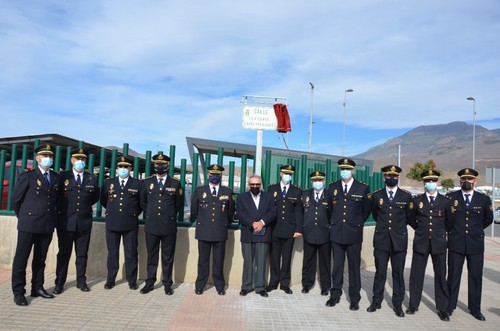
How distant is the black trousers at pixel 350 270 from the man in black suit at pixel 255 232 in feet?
3.16

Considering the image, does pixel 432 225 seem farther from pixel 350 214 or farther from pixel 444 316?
pixel 444 316

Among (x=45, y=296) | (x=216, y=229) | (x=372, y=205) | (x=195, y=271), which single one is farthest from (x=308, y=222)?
(x=45, y=296)

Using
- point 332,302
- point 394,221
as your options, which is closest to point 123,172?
point 332,302

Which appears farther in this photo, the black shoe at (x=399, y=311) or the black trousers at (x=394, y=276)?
the black trousers at (x=394, y=276)

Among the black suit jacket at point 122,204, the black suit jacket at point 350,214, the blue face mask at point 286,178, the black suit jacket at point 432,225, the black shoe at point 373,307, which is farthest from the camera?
the blue face mask at point 286,178

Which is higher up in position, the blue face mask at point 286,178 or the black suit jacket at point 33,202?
the blue face mask at point 286,178

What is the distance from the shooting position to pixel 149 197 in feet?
18.7

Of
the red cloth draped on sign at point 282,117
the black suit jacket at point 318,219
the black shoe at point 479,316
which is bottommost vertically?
the black shoe at point 479,316

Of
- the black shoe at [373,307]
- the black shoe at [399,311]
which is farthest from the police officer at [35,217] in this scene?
the black shoe at [399,311]

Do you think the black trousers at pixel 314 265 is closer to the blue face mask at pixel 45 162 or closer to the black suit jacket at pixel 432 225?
the black suit jacket at pixel 432 225

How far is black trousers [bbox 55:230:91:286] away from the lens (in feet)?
17.7

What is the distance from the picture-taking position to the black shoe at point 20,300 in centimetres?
479

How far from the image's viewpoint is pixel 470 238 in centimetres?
506

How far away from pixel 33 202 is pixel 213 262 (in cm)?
247
